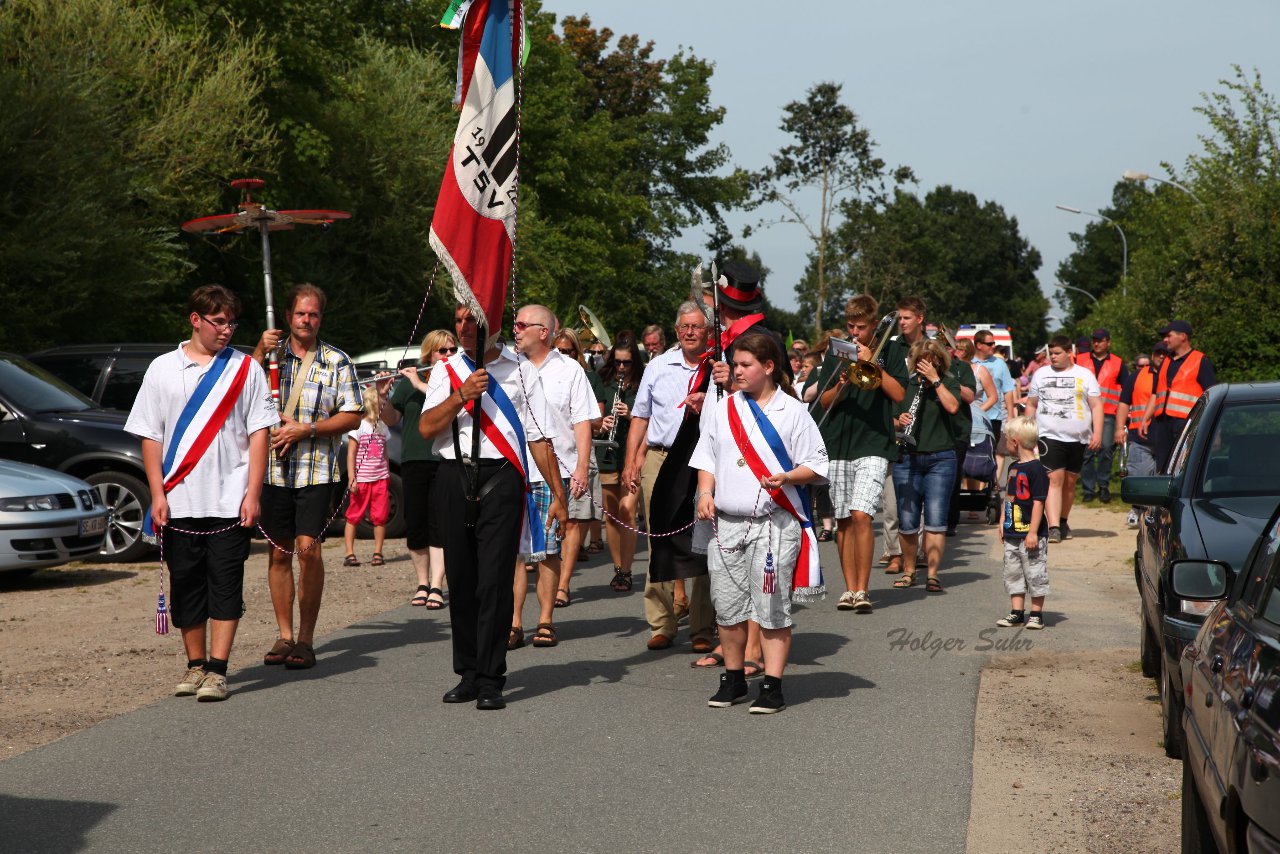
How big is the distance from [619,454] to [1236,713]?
10.1 meters

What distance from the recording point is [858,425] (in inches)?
445

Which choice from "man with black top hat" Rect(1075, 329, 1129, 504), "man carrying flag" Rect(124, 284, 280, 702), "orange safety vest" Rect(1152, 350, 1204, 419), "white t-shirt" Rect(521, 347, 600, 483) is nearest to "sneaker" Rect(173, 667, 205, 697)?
"man carrying flag" Rect(124, 284, 280, 702)

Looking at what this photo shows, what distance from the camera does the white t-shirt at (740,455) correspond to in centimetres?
759

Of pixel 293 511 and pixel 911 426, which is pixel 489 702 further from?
pixel 911 426

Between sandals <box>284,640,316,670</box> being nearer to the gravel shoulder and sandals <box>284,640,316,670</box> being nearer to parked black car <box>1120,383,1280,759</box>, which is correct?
the gravel shoulder

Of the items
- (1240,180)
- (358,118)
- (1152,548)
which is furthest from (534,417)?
(358,118)

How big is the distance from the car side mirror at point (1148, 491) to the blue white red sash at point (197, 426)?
440 centimetres

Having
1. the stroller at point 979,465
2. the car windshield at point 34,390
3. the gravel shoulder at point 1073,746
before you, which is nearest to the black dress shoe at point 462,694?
the gravel shoulder at point 1073,746

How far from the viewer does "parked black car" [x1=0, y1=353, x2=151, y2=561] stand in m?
13.9

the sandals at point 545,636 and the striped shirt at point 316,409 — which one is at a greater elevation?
the striped shirt at point 316,409

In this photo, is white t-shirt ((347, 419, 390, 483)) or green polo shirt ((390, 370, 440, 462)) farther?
white t-shirt ((347, 419, 390, 483))

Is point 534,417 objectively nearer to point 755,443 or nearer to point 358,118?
point 755,443

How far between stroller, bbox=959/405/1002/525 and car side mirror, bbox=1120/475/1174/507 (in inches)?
329

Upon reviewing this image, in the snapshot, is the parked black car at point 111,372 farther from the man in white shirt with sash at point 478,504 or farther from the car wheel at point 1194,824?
the car wheel at point 1194,824
